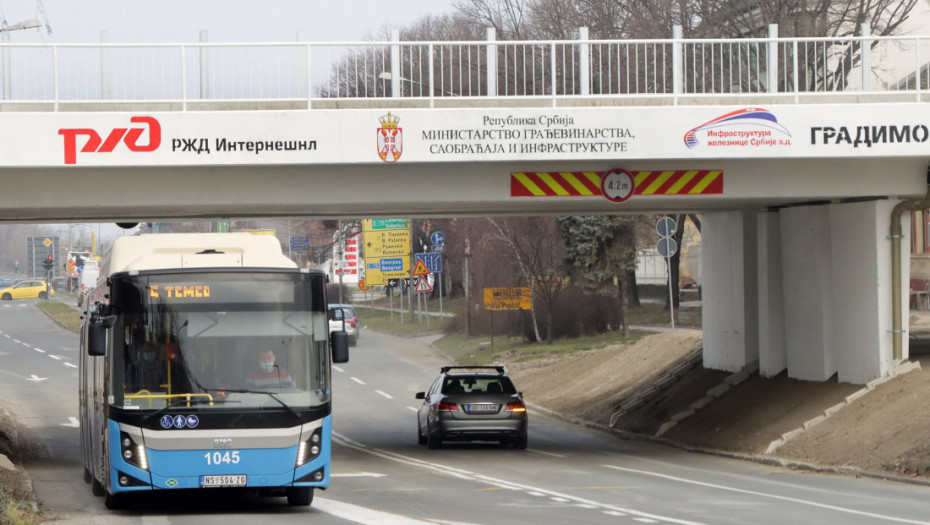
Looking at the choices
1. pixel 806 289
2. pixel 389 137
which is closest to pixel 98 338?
pixel 389 137

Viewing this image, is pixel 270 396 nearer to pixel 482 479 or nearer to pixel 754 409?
pixel 482 479

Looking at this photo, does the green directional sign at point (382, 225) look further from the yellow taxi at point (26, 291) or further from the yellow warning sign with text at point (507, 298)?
the yellow taxi at point (26, 291)

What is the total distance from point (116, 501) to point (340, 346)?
325 centimetres

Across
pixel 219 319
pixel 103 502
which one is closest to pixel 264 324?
pixel 219 319

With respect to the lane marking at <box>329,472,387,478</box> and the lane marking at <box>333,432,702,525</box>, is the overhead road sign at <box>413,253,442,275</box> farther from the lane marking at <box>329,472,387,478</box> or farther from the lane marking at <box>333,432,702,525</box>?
the lane marking at <box>329,472,387,478</box>

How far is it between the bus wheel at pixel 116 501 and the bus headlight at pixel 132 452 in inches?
47.2

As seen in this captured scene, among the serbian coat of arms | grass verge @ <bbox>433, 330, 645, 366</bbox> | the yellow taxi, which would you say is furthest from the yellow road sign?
the yellow taxi

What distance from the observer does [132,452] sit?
41.3ft

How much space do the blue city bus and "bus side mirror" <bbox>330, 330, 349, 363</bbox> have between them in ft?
0.08

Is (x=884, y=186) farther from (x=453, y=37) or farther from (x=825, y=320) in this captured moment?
(x=453, y=37)

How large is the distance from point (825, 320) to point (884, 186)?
2.88 meters

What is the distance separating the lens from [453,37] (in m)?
65.9

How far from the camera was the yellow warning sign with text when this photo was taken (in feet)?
141

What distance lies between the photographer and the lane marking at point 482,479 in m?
13.5
